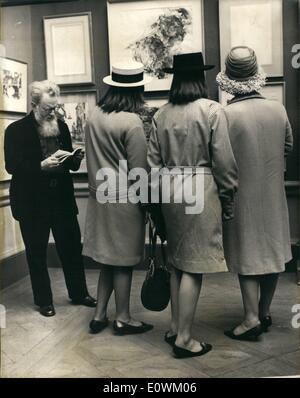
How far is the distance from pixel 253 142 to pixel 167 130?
1.79 feet

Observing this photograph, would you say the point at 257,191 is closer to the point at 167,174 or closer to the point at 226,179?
the point at 226,179

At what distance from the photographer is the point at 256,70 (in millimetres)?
3064

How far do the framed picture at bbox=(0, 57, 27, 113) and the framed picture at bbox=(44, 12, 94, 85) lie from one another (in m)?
0.34

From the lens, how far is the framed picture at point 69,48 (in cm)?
416

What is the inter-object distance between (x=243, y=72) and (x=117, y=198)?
1.11 m

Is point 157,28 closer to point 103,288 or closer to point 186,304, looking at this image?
point 103,288

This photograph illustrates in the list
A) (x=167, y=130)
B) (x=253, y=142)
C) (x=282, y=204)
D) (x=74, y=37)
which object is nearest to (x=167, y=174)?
(x=167, y=130)

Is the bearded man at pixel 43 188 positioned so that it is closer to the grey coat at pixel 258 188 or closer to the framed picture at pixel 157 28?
the framed picture at pixel 157 28

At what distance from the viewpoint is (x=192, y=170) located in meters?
2.89

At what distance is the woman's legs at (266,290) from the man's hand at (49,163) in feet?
5.47

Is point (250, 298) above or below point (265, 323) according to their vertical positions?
above
